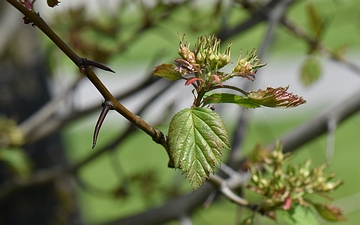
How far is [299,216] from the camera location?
98 centimetres

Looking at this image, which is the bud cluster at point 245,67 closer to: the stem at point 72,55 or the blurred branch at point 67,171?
the stem at point 72,55

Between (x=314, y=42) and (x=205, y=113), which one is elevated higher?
(x=314, y=42)

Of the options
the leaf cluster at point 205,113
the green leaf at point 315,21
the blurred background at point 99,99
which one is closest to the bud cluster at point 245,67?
the leaf cluster at point 205,113

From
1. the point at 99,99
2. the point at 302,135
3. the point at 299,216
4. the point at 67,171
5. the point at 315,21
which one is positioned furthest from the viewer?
the point at 99,99

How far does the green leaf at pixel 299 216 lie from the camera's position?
3.20ft

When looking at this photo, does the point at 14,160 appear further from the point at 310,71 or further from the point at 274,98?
the point at 274,98

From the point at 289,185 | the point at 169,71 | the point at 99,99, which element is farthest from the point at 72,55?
the point at 99,99

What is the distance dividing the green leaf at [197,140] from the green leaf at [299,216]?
25 centimetres

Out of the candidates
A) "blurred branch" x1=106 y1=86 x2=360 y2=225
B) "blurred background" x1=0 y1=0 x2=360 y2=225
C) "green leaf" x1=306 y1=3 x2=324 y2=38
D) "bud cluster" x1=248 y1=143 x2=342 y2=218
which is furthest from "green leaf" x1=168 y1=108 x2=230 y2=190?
"green leaf" x1=306 y1=3 x2=324 y2=38

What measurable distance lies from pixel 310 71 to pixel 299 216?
91 cm

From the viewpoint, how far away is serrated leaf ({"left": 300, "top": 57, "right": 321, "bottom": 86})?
1.81m

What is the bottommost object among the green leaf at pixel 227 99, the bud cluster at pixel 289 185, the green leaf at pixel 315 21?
the bud cluster at pixel 289 185

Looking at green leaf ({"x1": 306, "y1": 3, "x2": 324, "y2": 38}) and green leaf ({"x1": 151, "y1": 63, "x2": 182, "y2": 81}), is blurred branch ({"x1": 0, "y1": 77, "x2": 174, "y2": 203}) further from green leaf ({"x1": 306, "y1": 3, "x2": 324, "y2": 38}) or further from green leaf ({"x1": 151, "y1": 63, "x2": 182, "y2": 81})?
green leaf ({"x1": 151, "y1": 63, "x2": 182, "y2": 81})

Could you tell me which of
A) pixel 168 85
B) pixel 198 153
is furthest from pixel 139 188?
pixel 198 153
